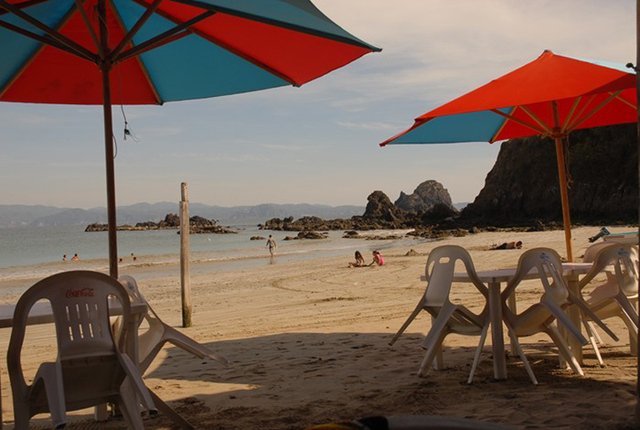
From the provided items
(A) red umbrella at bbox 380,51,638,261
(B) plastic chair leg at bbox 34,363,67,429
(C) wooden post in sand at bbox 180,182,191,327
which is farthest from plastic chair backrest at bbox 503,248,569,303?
(C) wooden post in sand at bbox 180,182,191,327

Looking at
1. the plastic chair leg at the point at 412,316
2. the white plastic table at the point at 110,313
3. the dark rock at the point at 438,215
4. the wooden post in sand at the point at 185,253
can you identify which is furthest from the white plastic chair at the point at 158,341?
the dark rock at the point at 438,215

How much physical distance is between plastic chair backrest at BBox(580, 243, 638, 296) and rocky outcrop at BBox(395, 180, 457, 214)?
125 metres

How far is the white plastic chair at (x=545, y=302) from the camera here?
458cm

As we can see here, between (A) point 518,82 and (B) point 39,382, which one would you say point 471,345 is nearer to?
(A) point 518,82

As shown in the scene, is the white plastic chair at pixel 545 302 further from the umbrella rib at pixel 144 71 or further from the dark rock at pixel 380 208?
the dark rock at pixel 380 208

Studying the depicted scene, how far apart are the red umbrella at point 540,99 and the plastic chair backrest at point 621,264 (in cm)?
125

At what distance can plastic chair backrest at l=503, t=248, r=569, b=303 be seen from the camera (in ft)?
15.2

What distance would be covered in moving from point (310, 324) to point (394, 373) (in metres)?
3.37

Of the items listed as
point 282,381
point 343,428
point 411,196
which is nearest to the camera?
point 343,428

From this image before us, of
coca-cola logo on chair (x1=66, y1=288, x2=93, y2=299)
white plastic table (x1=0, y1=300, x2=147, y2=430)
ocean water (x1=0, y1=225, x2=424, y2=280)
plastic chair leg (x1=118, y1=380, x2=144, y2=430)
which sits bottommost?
ocean water (x1=0, y1=225, x2=424, y2=280)

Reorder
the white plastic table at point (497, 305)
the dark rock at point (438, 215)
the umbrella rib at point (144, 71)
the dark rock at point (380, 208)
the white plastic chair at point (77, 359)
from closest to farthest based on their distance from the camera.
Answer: the white plastic chair at point (77, 359) → the white plastic table at point (497, 305) → the umbrella rib at point (144, 71) → the dark rock at point (438, 215) → the dark rock at point (380, 208)

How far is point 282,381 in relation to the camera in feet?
16.6

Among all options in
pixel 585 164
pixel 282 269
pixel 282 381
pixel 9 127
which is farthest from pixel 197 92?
pixel 9 127

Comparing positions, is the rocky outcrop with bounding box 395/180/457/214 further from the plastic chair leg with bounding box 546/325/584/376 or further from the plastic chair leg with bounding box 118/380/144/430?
the plastic chair leg with bounding box 118/380/144/430
